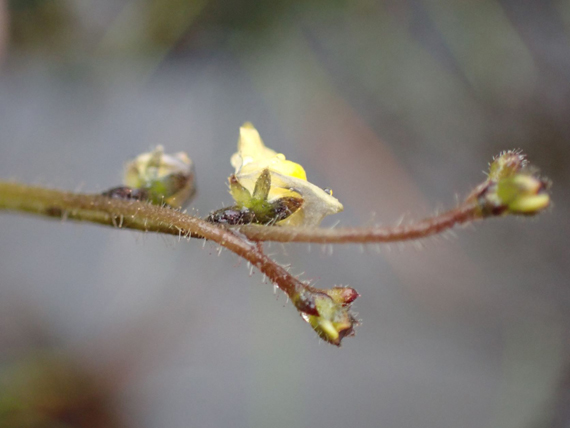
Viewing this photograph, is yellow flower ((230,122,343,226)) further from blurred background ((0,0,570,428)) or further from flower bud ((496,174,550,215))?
blurred background ((0,0,570,428))

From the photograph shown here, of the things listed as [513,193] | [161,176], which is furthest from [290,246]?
[513,193]

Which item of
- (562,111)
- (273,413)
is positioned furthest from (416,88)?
(273,413)

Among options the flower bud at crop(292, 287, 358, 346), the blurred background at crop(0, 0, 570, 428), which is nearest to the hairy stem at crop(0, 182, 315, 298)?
the flower bud at crop(292, 287, 358, 346)

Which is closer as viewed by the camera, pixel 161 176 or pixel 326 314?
pixel 326 314

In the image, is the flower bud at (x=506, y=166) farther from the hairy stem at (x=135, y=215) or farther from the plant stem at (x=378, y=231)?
the hairy stem at (x=135, y=215)

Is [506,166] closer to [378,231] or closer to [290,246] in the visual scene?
[378,231]

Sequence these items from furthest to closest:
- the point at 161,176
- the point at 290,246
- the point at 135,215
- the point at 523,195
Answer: the point at 290,246 → the point at 161,176 → the point at 135,215 → the point at 523,195

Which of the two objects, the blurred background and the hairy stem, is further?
the blurred background

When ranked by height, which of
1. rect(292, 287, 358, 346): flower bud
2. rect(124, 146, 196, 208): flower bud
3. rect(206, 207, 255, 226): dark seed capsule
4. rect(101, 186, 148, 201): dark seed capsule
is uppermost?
rect(124, 146, 196, 208): flower bud
